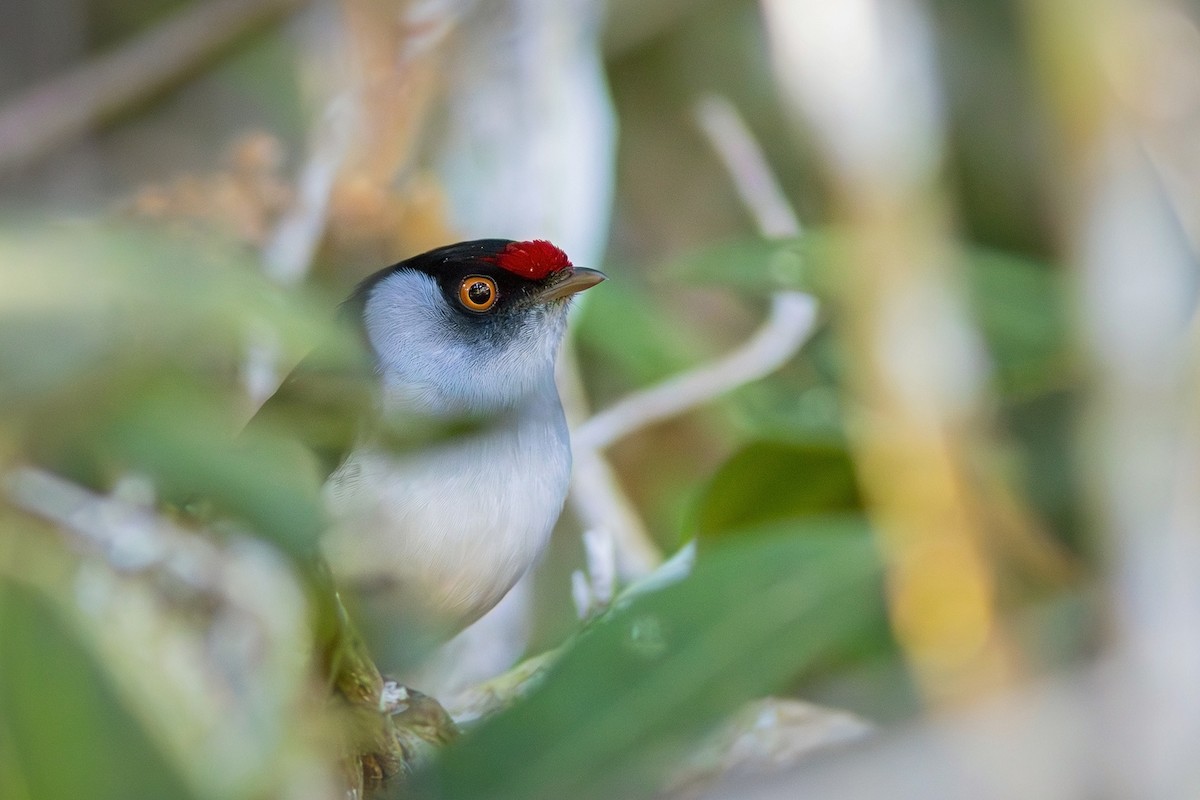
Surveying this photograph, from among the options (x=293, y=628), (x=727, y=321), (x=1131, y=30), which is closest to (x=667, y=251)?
(x=727, y=321)

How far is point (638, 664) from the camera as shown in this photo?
4.02 ft

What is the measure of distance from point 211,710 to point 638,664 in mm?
414

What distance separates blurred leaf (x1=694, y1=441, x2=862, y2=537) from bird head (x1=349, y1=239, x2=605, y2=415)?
390 millimetres

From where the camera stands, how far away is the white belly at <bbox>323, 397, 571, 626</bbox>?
1077 mm

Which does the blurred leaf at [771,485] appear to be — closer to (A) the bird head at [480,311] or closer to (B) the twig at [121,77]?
(A) the bird head at [480,311]

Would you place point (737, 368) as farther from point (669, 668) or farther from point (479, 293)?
point (669, 668)

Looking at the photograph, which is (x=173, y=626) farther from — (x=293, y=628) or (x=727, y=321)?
(x=727, y=321)

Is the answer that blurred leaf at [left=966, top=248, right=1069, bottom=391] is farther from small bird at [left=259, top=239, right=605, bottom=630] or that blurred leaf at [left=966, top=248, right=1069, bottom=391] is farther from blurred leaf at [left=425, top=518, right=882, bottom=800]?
small bird at [left=259, top=239, right=605, bottom=630]

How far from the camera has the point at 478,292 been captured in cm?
144

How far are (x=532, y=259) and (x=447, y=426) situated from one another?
0.42 m

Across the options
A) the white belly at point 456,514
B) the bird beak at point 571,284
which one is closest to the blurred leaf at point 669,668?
the white belly at point 456,514

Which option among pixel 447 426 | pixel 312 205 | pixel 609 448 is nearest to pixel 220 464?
pixel 447 426

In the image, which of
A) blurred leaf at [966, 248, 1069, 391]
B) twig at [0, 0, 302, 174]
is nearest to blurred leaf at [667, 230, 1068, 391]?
blurred leaf at [966, 248, 1069, 391]

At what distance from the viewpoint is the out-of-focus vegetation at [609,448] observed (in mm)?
908
